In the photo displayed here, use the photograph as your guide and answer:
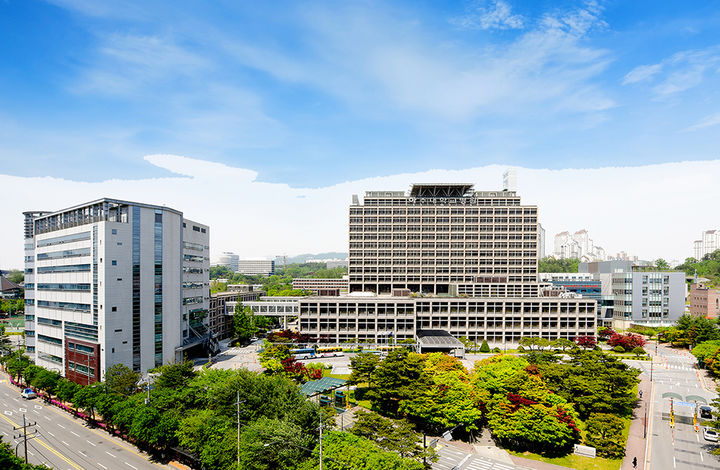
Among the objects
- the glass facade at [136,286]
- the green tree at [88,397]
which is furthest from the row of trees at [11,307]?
the green tree at [88,397]

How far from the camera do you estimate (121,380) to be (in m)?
62.0

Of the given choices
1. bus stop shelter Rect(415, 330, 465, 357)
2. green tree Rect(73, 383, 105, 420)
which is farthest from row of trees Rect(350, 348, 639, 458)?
green tree Rect(73, 383, 105, 420)

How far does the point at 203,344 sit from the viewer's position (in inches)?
3856

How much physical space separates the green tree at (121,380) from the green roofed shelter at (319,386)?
26.9m

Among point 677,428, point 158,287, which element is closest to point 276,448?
point 158,287

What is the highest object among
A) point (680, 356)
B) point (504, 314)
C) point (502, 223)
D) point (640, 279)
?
point (502, 223)

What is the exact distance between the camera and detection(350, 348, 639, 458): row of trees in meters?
50.6

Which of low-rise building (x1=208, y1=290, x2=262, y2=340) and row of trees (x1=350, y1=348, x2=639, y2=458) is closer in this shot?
row of trees (x1=350, y1=348, x2=639, y2=458)

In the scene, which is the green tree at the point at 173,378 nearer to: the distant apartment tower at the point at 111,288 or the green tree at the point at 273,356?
the green tree at the point at 273,356

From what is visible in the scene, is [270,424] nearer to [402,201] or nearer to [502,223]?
[402,201]

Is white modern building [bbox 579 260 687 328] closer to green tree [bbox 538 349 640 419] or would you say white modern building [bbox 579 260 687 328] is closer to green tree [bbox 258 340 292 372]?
green tree [bbox 538 349 640 419]

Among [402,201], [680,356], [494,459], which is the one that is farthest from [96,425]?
[680,356]

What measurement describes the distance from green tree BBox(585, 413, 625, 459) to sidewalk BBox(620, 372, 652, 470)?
62.6 inches

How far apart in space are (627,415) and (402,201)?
9939cm
